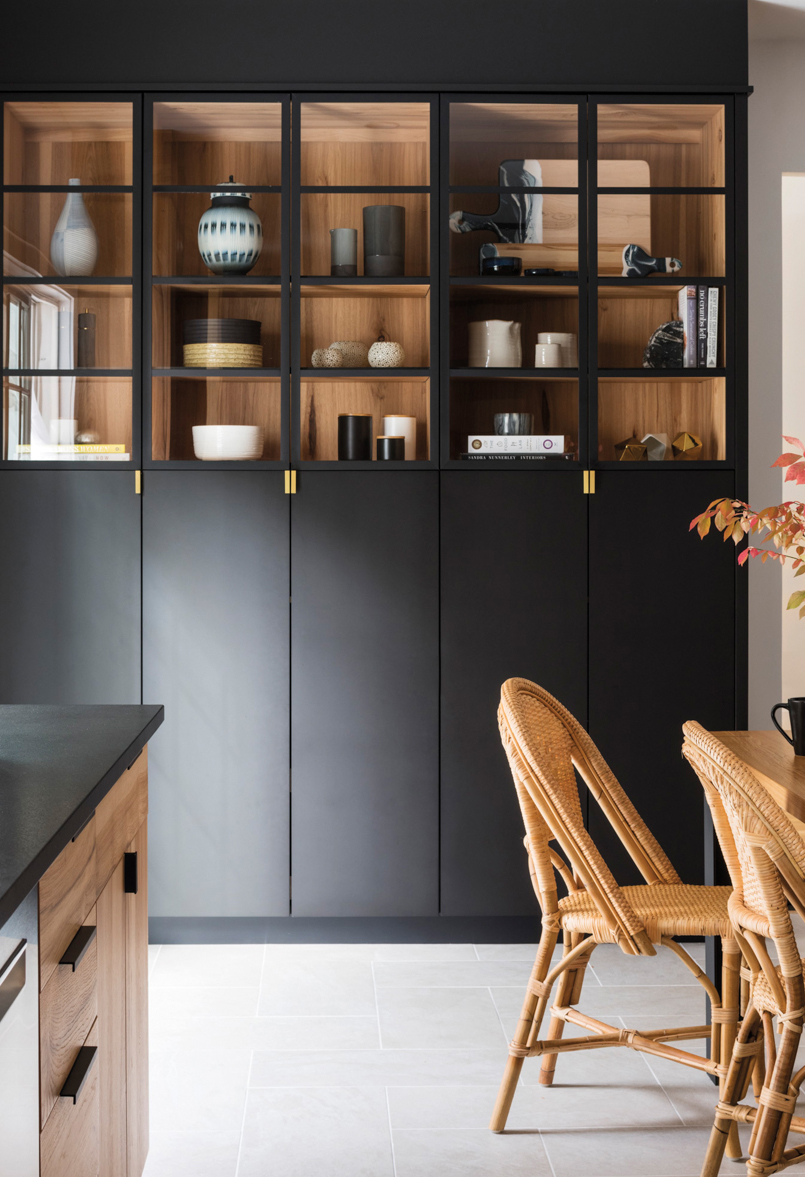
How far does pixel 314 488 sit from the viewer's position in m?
3.03

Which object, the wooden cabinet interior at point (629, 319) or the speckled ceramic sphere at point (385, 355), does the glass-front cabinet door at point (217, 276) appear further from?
the wooden cabinet interior at point (629, 319)

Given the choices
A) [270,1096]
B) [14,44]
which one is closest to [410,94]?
[14,44]

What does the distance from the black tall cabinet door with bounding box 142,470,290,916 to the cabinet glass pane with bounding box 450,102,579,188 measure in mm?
1142

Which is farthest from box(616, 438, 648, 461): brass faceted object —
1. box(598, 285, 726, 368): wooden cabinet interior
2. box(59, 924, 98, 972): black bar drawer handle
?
box(59, 924, 98, 972): black bar drawer handle

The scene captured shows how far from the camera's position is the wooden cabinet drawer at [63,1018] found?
3.68 feet

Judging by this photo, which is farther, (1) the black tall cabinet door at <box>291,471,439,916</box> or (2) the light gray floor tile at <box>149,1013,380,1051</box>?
(1) the black tall cabinet door at <box>291,471,439,916</box>

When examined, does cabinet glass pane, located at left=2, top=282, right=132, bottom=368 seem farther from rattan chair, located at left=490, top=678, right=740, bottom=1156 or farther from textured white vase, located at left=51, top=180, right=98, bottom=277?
rattan chair, located at left=490, top=678, right=740, bottom=1156

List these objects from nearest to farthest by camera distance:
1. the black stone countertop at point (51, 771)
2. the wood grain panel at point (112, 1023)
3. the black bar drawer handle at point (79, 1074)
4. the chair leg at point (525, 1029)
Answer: the black stone countertop at point (51, 771)
the black bar drawer handle at point (79, 1074)
the wood grain panel at point (112, 1023)
the chair leg at point (525, 1029)

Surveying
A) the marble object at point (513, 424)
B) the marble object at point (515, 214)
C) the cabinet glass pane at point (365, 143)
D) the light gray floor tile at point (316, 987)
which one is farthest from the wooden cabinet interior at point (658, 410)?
the light gray floor tile at point (316, 987)

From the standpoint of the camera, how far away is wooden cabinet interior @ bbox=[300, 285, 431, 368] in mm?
3152

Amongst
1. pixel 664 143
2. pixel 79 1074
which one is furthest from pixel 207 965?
pixel 664 143

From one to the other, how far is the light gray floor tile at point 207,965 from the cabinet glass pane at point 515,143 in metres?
2.45

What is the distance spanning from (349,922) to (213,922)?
42 centimetres

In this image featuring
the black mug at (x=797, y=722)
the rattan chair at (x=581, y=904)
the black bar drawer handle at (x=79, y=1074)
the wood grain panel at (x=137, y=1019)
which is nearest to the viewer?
the black bar drawer handle at (x=79, y=1074)
